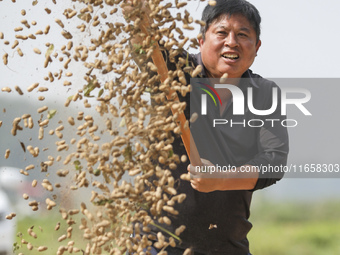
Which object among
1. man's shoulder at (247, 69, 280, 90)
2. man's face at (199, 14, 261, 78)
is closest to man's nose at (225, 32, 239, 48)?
man's face at (199, 14, 261, 78)

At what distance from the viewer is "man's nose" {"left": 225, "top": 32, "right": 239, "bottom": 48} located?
2592 mm

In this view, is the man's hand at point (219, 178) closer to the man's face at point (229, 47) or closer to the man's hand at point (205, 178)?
the man's hand at point (205, 178)

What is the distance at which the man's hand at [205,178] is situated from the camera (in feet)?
7.52

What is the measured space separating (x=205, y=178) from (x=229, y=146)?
398 mm

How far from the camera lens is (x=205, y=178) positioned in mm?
2287

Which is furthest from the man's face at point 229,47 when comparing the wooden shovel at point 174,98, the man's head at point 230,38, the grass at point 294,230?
the grass at point 294,230

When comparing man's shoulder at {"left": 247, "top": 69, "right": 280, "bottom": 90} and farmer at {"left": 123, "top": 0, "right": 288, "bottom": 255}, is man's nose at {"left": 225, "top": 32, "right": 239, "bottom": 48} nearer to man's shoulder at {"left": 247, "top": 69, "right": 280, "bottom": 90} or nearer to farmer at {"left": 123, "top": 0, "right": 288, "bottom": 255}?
farmer at {"left": 123, "top": 0, "right": 288, "bottom": 255}

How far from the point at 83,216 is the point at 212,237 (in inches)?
23.0

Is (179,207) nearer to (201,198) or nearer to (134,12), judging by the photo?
(201,198)

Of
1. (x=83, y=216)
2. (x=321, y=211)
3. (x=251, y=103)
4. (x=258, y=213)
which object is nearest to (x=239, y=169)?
(x=251, y=103)

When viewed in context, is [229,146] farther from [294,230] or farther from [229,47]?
[294,230]

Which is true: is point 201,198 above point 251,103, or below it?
below

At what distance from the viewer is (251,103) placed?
2.68m

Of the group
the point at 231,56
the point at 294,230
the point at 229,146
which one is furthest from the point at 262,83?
the point at 294,230
